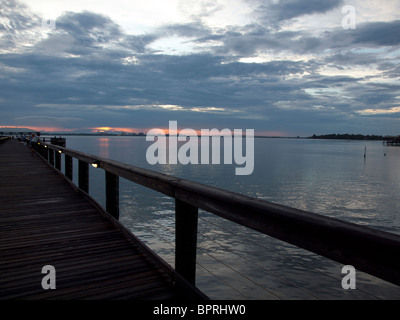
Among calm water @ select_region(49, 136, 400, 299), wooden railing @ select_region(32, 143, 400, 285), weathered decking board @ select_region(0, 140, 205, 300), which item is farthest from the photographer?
calm water @ select_region(49, 136, 400, 299)

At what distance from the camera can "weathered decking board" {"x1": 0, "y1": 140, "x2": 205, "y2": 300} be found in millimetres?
2732

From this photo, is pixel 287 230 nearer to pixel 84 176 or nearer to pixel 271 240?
pixel 84 176

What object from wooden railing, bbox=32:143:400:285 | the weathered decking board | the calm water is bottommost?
the calm water

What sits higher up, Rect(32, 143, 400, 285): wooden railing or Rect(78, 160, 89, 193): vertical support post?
Rect(32, 143, 400, 285): wooden railing

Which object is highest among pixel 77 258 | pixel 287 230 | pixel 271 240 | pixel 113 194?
pixel 287 230

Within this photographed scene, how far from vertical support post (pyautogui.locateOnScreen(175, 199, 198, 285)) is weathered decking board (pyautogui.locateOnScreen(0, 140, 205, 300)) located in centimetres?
14

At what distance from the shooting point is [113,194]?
4730 millimetres

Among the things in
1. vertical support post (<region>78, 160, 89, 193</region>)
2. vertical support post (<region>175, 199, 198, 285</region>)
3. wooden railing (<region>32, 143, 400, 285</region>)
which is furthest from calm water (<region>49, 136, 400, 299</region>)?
vertical support post (<region>78, 160, 89, 193</region>)

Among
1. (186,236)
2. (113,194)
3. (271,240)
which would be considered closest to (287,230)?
(186,236)

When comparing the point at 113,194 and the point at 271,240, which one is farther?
the point at 271,240

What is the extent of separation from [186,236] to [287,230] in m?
1.19

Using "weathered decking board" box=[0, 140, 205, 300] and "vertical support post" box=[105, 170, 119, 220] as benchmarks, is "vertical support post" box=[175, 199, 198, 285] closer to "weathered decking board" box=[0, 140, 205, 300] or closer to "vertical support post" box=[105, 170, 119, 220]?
"weathered decking board" box=[0, 140, 205, 300]

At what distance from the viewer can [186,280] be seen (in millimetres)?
2654
